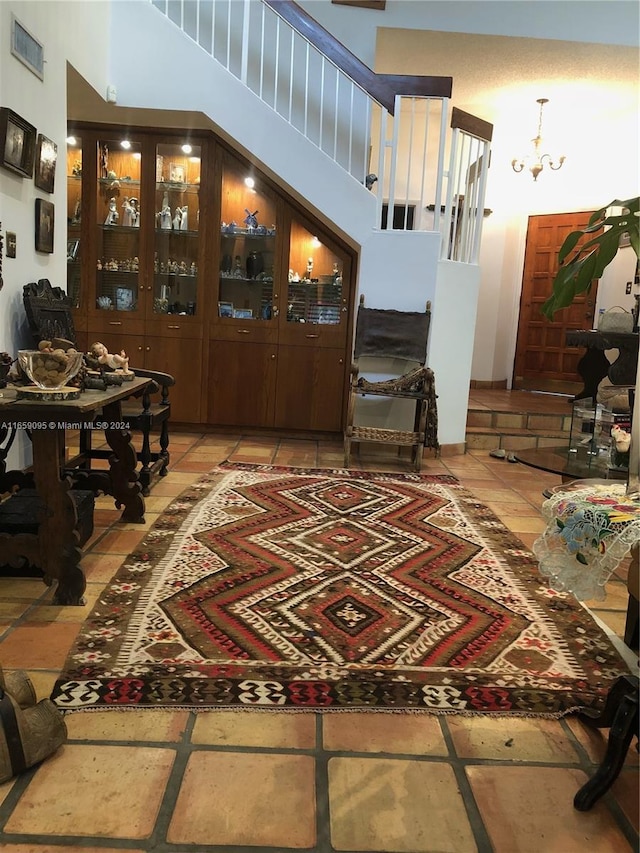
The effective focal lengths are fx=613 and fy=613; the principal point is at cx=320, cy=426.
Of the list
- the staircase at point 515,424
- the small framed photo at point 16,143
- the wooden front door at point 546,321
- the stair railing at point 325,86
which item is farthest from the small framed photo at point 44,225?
the wooden front door at point 546,321

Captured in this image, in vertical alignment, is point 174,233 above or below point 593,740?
above

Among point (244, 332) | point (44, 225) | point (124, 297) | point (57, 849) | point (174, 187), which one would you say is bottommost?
point (57, 849)

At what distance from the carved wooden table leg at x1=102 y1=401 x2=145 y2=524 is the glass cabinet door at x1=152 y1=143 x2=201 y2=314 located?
230 centimetres

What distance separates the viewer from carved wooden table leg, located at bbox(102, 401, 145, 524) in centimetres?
285

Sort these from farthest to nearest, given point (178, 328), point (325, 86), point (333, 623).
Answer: point (178, 328) < point (325, 86) < point (333, 623)

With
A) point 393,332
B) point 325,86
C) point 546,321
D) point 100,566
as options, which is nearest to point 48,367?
point 100,566

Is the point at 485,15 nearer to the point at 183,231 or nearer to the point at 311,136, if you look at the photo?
the point at 311,136

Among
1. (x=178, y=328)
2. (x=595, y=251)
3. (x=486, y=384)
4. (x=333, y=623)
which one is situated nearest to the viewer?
(x=595, y=251)

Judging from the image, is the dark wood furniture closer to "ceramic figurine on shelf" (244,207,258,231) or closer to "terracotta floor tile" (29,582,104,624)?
"ceramic figurine on shelf" (244,207,258,231)

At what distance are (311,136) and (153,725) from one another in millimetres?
4692

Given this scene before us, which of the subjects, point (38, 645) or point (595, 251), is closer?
point (595, 251)

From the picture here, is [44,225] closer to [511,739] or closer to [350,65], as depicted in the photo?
[350,65]

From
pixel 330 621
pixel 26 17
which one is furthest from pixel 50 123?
pixel 330 621

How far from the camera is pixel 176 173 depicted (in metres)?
4.91
